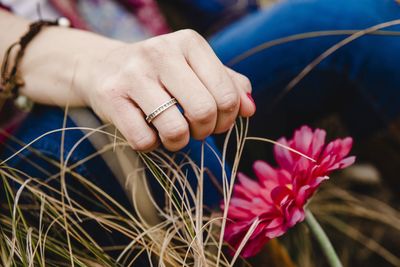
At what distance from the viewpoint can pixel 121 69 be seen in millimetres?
491

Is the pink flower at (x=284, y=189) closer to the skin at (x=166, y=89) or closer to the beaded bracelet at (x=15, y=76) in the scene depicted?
the skin at (x=166, y=89)

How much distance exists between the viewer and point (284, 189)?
1.47ft

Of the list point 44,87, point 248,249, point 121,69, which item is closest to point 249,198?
point 248,249

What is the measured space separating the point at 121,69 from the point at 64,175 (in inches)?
5.7

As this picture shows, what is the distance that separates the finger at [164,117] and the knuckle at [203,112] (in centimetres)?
1

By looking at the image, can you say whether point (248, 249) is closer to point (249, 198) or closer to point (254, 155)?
point (249, 198)

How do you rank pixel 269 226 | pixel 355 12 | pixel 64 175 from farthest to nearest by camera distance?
pixel 355 12
pixel 64 175
pixel 269 226

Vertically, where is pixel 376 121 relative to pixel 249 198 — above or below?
below

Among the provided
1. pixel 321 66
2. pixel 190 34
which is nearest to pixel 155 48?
Answer: pixel 190 34

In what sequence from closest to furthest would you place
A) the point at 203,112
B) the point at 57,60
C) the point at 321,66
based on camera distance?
1. the point at 203,112
2. the point at 57,60
3. the point at 321,66

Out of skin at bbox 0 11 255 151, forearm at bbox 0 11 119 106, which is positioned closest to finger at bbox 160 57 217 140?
skin at bbox 0 11 255 151

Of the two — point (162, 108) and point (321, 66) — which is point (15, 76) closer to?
point (162, 108)

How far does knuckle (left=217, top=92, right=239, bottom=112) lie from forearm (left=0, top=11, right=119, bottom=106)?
17cm

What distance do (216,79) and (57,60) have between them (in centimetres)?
25
